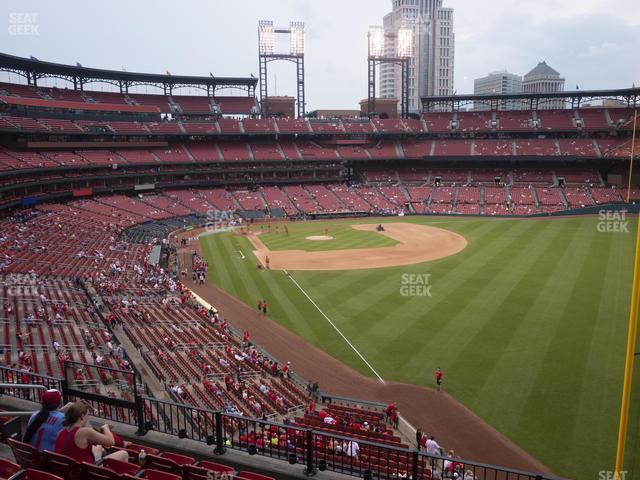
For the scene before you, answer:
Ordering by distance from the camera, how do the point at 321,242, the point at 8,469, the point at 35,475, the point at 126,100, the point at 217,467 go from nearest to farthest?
1. the point at 35,475
2. the point at 8,469
3. the point at 217,467
4. the point at 321,242
5. the point at 126,100

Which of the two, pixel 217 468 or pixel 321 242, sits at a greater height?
pixel 217 468

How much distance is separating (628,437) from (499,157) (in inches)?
2804

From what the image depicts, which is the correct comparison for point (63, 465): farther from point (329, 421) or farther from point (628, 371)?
point (329, 421)

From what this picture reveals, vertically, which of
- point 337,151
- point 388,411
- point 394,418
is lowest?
point 394,418

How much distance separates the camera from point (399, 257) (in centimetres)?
4344

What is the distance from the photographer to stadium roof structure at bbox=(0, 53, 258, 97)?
210ft

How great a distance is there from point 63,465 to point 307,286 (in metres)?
29.1

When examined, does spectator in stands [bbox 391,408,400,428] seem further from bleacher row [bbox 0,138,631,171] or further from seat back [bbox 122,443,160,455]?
bleacher row [bbox 0,138,631,171]

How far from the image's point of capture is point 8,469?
20.9 feet

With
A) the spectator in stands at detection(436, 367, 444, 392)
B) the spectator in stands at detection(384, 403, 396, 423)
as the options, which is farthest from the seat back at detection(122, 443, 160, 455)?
the spectator in stands at detection(436, 367, 444, 392)

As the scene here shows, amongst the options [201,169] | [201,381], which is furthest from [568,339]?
[201,169]

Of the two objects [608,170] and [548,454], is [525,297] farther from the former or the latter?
[608,170]

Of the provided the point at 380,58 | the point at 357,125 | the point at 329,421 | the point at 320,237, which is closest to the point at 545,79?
the point at 380,58
